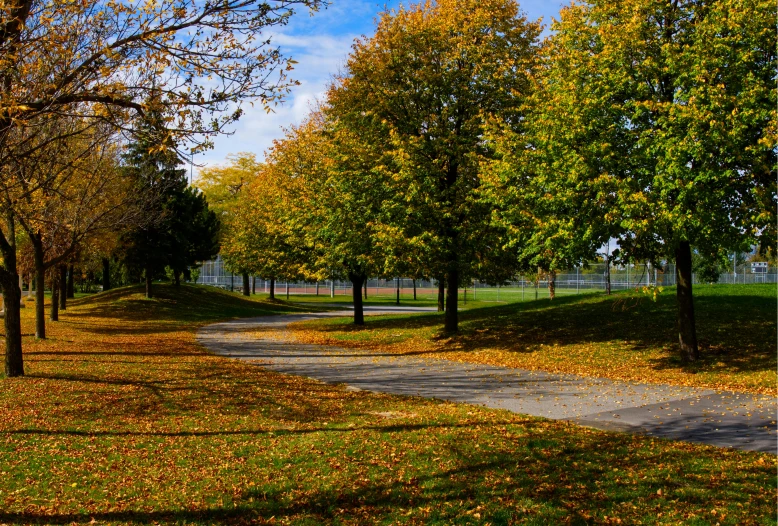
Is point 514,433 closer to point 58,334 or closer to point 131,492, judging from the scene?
point 131,492

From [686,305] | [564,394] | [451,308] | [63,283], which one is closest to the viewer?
[564,394]

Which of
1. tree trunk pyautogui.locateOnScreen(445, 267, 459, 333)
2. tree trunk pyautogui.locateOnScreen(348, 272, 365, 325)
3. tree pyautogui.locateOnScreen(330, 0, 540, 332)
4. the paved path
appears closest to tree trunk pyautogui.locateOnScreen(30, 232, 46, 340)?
the paved path

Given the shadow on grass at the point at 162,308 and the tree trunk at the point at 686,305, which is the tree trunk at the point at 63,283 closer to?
the shadow on grass at the point at 162,308

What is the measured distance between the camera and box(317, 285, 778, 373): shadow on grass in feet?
45.9

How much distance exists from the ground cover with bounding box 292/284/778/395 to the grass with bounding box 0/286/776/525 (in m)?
5.76

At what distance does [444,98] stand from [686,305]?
8.83 metres

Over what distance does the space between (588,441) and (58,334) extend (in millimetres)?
19910

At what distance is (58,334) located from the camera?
2145cm

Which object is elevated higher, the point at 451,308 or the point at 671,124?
the point at 671,124

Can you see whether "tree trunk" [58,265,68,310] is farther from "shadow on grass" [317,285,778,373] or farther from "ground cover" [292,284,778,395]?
"shadow on grass" [317,285,778,373]

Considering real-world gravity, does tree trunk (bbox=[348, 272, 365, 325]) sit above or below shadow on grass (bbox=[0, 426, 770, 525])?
above

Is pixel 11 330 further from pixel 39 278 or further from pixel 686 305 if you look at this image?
pixel 686 305

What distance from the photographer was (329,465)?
6504 mm

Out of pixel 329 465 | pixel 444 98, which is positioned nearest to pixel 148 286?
pixel 444 98
